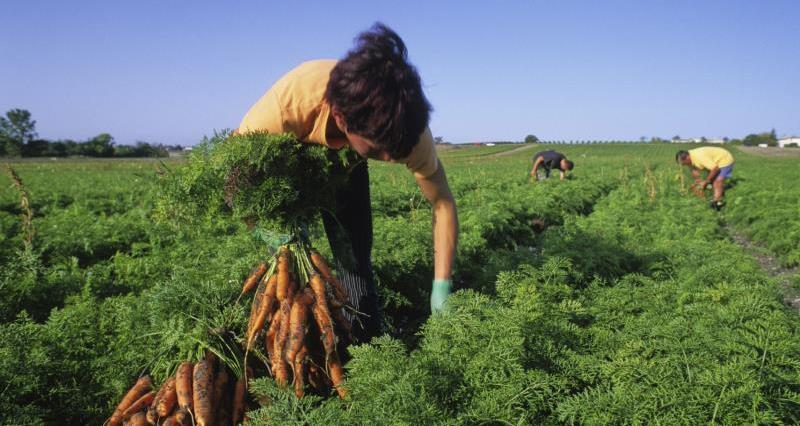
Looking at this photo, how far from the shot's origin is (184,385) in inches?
102

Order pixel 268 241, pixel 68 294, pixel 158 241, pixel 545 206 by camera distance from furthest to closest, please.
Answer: pixel 545 206 → pixel 158 241 → pixel 68 294 → pixel 268 241

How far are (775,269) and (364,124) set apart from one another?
26.5ft

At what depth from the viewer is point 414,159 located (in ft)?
9.38

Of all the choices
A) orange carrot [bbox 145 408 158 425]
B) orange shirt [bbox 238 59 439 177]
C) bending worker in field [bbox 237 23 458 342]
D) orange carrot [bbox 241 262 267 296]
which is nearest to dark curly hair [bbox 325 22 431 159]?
bending worker in field [bbox 237 23 458 342]

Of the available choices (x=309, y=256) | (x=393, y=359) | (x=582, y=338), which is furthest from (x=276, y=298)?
(x=582, y=338)

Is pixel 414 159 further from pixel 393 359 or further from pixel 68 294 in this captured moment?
pixel 68 294

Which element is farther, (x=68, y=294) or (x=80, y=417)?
(x=68, y=294)

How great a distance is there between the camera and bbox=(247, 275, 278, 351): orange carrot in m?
2.89

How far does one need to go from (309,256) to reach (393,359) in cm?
114

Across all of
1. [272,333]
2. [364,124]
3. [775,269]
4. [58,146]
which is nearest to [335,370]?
[272,333]

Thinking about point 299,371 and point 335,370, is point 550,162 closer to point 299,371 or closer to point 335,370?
point 335,370

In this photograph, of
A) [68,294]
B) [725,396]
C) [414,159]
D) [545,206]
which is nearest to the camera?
[725,396]

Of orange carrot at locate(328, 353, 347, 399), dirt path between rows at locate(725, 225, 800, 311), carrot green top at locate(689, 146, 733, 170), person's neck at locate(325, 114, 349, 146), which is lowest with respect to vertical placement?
dirt path between rows at locate(725, 225, 800, 311)

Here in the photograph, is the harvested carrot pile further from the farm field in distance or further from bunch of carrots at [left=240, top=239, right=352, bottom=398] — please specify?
the farm field in distance
